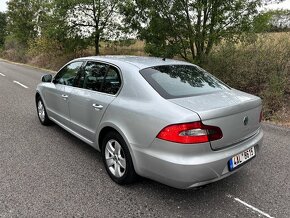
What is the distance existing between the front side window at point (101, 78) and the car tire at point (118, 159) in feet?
1.99

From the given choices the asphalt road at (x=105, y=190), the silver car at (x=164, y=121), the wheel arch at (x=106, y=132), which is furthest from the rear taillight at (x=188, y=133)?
the asphalt road at (x=105, y=190)

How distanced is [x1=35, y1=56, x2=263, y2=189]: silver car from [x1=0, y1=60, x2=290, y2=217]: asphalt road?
0.33 meters

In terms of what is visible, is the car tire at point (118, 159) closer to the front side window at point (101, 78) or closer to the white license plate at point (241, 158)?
the front side window at point (101, 78)

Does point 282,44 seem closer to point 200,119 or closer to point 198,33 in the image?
point 198,33

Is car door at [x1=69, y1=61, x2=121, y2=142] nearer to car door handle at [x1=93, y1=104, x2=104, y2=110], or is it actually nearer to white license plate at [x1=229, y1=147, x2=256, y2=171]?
car door handle at [x1=93, y1=104, x2=104, y2=110]

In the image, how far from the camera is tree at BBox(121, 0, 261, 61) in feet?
30.6

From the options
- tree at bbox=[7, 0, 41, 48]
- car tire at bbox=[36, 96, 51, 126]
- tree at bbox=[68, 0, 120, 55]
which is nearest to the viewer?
car tire at bbox=[36, 96, 51, 126]

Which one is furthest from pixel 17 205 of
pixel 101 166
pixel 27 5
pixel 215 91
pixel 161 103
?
pixel 27 5

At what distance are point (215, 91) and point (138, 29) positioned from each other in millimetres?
8180

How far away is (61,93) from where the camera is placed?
4.72 meters

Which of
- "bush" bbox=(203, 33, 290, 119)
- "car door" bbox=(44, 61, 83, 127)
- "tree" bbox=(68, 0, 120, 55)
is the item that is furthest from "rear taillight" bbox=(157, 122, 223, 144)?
"tree" bbox=(68, 0, 120, 55)

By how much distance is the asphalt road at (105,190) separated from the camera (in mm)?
2955

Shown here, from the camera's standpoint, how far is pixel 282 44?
8094mm

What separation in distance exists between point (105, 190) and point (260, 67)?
244 inches
